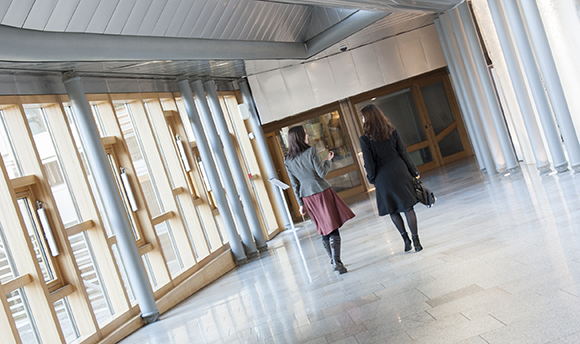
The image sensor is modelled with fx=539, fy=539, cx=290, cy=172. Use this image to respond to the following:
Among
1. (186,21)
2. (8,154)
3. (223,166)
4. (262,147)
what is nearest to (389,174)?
(186,21)

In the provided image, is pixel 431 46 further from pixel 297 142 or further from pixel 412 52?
pixel 297 142

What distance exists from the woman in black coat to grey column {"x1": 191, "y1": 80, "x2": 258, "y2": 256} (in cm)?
459

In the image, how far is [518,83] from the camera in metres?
8.40

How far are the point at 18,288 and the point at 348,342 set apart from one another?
11.0 ft

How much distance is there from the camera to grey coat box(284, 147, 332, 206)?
569cm

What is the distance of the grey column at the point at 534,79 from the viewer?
7469 millimetres

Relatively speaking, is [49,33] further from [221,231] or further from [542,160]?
[542,160]

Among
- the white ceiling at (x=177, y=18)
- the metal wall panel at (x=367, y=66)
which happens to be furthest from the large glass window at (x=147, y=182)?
the metal wall panel at (x=367, y=66)

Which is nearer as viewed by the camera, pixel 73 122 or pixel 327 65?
pixel 73 122

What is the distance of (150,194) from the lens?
27.5 ft

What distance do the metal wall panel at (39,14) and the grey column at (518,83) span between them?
6174 millimetres

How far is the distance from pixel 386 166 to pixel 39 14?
11.8 feet

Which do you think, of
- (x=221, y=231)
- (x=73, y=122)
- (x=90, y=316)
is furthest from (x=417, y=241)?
(x=221, y=231)

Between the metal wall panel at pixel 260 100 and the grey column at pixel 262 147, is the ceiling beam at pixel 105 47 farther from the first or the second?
the metal wall panel at pixel 260 100
